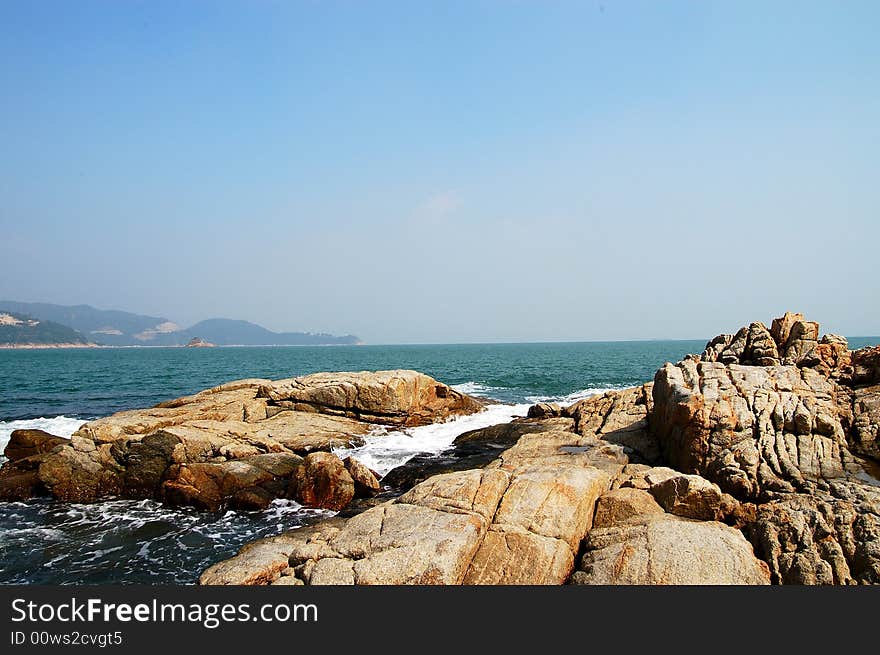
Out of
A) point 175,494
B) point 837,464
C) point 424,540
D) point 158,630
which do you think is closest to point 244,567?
point 158,630

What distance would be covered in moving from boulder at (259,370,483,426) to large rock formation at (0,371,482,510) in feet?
4.41

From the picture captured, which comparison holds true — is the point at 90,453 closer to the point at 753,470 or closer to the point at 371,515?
the point at 371,515

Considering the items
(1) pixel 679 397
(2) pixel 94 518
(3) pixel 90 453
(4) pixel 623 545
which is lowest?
(2) pixel 94 518

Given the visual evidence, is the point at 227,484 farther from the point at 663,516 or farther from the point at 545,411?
the point at 545,411

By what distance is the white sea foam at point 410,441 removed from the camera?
25188 millimetres

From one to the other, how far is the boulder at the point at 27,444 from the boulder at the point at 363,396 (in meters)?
10.5

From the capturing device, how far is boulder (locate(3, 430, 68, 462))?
2434cm

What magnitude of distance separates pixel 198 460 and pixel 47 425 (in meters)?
18.9

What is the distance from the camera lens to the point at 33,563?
15.3 m

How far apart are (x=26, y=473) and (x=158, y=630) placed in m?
19.9

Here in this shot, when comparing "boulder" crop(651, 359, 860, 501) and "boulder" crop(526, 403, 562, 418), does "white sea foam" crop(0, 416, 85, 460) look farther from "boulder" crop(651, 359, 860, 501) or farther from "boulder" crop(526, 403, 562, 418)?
"boulder" crop(651, 359, 860, 501)

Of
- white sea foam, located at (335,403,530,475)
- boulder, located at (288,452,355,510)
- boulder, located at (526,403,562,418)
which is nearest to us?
boulder, located at (288,452,355,510)

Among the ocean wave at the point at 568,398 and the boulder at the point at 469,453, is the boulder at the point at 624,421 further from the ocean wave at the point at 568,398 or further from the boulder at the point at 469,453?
the ocean wave at the point at 568,398

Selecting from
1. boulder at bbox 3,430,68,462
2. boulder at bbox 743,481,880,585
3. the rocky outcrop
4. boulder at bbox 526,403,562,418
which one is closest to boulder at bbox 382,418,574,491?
boulder at bbox 526,403,562,418
